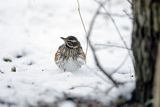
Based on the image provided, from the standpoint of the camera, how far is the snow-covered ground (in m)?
4.91

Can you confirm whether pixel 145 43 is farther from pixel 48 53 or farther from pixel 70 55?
pixel 48 53

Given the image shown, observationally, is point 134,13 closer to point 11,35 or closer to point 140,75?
point 140,75

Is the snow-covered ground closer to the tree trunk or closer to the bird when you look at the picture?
the bird

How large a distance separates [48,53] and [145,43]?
3859 mm

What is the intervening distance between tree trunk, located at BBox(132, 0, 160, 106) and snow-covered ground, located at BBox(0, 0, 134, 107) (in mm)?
229

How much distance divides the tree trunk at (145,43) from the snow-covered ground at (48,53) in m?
0.23

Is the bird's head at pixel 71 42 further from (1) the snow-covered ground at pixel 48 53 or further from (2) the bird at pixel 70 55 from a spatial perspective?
(1) the snow-covered ground at pixel 48 53

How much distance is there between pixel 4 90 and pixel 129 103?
127 cm

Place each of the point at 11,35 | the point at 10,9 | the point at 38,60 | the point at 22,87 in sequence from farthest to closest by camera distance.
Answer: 1. the point at 10,9
2. the point at 11,35
3. the point at 38,60
4. the point at 22,87

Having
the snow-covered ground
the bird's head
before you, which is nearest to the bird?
the bird's head

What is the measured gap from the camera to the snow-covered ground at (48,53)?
16.1 ft

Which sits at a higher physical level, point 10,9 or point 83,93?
point 10,9

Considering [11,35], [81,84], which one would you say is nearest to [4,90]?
[81,84]

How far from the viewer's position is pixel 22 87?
5.22m
